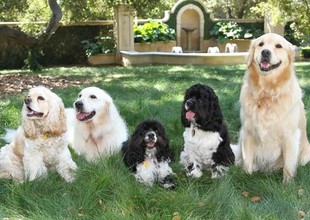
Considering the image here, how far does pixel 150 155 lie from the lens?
4.60 m

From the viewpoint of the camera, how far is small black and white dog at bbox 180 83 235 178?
4.64 m

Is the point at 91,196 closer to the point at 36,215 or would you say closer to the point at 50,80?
the point at 36,215

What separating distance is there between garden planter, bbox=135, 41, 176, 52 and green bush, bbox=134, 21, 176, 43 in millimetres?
175

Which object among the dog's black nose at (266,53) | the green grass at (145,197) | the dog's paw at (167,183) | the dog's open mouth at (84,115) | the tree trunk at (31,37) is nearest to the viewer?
the green grass at (145,197)

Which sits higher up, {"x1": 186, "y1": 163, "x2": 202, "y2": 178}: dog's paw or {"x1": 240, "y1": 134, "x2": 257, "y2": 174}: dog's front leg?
{"x1": 240, "y1": 134, "x2": 257, "y2": 174}: dog's front leg

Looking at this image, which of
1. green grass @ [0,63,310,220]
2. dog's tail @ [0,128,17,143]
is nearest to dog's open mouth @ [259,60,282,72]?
green grass @ [0,63,310,220]


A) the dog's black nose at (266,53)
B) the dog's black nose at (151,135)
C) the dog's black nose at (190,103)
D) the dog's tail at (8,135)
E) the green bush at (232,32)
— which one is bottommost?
the dog's tail at (8,135)

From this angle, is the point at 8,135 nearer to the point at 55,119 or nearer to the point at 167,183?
the point at 55,119

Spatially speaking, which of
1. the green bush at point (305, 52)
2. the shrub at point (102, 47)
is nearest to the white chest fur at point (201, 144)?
the shrub at point (102, 47)

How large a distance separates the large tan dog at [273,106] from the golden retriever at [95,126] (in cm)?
157

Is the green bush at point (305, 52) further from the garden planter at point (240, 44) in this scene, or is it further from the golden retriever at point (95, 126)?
the golden retriever at point (95, 126)

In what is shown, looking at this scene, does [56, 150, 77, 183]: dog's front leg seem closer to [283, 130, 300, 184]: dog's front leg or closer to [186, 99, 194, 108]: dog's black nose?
[186, 99, 194, 108]: dog's black nose

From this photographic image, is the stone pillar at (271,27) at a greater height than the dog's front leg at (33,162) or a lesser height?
greater

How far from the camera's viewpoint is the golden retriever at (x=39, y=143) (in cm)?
452
